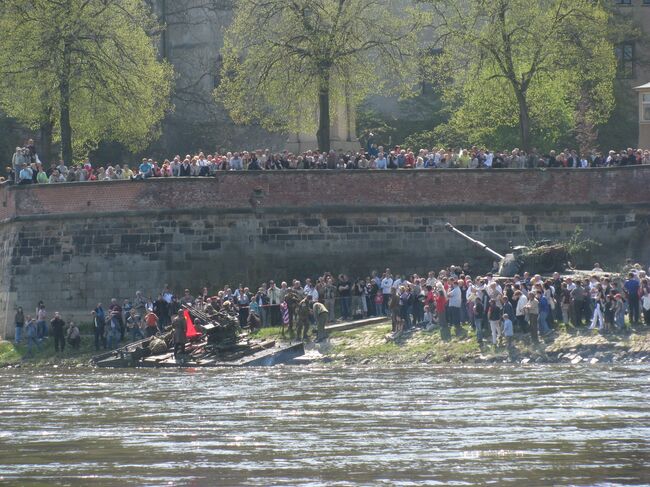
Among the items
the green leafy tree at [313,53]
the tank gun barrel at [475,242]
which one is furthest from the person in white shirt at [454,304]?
the green leafy tree at [313,53]

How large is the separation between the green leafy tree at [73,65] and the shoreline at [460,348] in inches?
456

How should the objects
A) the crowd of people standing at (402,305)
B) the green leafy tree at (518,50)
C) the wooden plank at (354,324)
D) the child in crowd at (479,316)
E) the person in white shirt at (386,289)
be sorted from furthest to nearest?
the green leafy tree at (518,50) → the person in white shirt at (386,289) → the wooden plank at (354,324) → the child in crowd at (479,316) → the crowd of people standing at (402,305)

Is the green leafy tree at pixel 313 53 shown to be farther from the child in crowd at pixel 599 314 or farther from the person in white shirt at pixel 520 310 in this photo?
the child in crowd at pixel 599 314

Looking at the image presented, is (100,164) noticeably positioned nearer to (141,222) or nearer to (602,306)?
(141,222)

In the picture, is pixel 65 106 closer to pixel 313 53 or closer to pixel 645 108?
pixel 313 53

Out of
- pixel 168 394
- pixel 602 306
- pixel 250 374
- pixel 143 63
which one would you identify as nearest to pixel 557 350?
pixel 602 306

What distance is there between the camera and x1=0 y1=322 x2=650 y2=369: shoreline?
37969 millimetres

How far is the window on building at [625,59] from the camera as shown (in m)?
66.6

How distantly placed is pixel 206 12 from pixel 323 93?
21163 millimetres

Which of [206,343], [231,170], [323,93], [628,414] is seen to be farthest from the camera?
A: [323,93]

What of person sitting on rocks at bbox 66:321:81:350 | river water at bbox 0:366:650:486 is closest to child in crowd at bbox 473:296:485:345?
river water at bbox 0:366:650:486

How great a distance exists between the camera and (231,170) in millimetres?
49281

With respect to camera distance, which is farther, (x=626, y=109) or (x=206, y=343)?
(x=626, y=109)

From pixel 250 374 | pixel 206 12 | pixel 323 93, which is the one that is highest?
pixel 206 12
